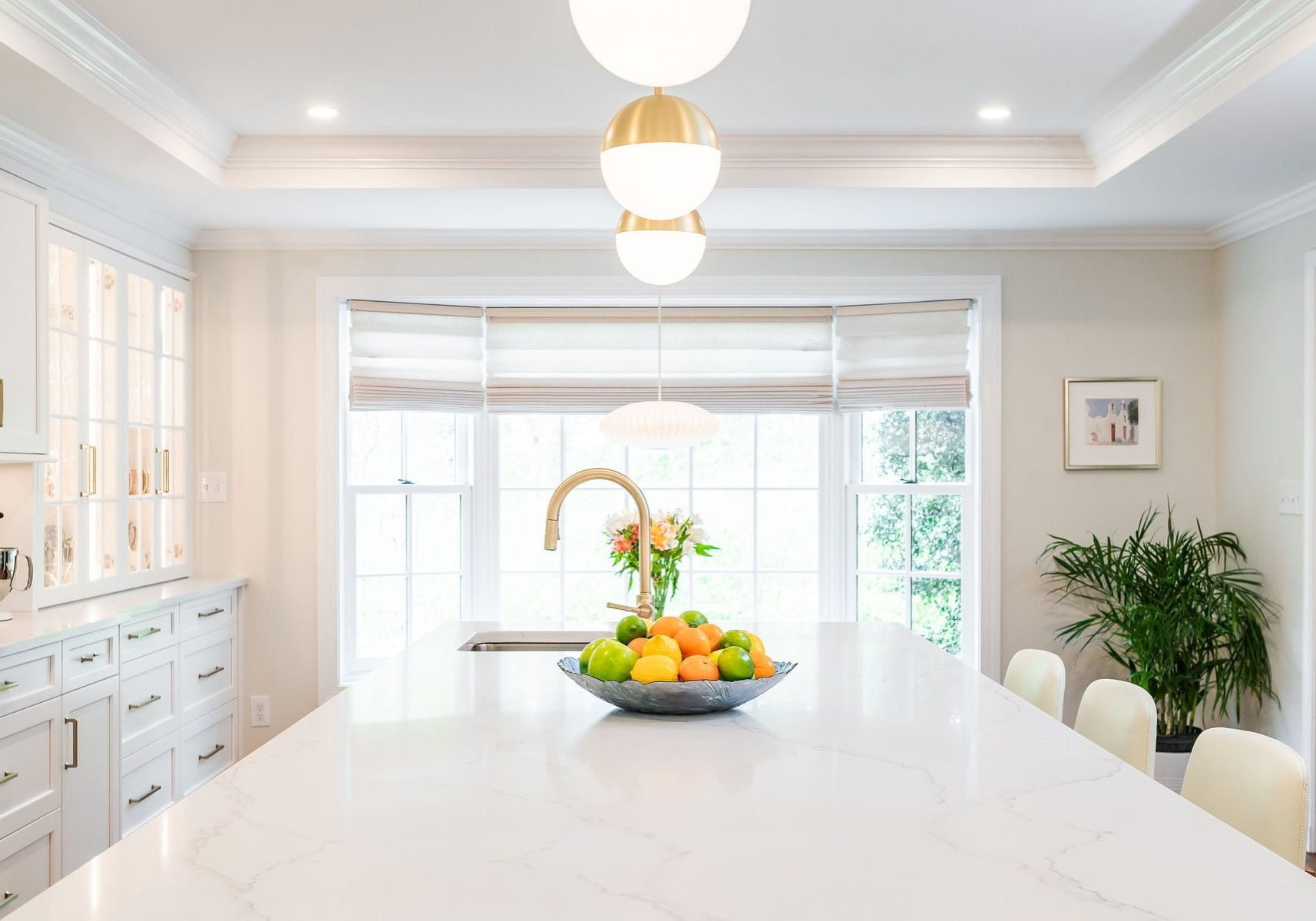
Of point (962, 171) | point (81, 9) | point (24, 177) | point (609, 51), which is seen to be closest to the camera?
point (609, 51)

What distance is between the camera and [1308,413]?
3727 mm

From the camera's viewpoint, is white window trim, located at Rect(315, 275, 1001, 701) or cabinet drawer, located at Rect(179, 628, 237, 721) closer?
cabinet drawer, located at Rect(179, 628, 237, 721)

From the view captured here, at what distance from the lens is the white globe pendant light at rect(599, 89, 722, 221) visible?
1623 mm

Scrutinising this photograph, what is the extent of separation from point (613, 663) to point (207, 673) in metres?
2.95

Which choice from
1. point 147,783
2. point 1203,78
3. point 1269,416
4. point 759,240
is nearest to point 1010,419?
point 1269,416

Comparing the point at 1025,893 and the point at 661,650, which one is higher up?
the point at 661,650

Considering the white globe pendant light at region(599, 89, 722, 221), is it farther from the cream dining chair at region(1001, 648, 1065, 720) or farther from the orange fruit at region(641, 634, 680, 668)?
the cream dining chair at region(1001, 648, 1065, 720)

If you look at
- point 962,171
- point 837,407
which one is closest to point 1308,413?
point 962,171

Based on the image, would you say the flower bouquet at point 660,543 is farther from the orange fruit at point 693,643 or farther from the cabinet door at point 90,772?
the cabinet door at point 90,772

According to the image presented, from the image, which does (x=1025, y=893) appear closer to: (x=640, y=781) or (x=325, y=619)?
(x=640, y=781)

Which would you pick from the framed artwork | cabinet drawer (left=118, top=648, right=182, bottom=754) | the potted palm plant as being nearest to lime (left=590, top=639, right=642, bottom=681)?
cabinet drawer (left=118, top=648, right=182, bottom=754)

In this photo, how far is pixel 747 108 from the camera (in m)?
3.44

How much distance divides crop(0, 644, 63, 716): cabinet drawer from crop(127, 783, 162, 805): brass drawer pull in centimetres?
68

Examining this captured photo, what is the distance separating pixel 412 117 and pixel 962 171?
6.40 feet
